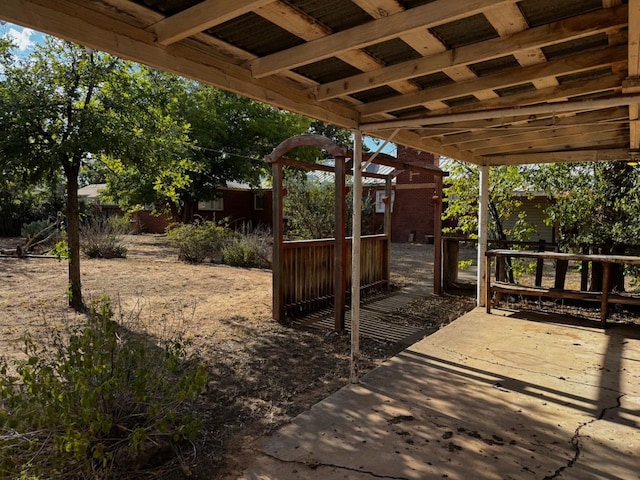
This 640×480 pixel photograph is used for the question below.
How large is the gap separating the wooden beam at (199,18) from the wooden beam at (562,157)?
523 centimetres

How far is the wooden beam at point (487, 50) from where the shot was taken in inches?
87.8

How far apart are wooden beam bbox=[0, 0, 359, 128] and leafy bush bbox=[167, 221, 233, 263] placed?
946cm

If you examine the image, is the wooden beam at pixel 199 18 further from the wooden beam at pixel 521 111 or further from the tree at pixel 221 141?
the tree at pixel 221 141

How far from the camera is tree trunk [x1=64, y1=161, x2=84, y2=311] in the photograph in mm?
6098

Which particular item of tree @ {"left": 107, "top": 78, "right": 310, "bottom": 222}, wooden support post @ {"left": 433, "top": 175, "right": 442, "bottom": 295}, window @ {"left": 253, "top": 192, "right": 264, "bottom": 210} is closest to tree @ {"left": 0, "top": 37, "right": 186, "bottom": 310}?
wooden support post @ {"left": 433, "top": 175, "right": 442, "bottom": 295}

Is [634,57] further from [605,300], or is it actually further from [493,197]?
[493,197]

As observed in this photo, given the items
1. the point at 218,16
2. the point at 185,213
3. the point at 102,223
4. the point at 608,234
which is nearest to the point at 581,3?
the point at 218,16

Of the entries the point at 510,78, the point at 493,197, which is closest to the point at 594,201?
the point at 493,197

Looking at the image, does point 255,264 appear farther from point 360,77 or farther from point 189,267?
point 360,77

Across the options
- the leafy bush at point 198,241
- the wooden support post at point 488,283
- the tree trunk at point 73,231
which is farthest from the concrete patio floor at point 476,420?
the leafy bush at point 198,241

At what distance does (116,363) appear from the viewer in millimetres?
2719

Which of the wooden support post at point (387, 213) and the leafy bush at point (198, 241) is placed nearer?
the wooden support post at point (387, 213)

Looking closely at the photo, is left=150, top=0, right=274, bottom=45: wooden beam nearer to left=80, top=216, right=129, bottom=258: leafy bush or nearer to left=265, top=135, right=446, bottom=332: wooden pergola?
left=265, top=135, right=446, bottom=332: wooden pergola

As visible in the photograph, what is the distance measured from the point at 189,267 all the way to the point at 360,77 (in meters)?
9.05
